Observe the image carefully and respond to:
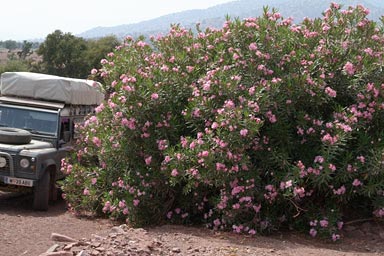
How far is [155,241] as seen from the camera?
6156 millimetres

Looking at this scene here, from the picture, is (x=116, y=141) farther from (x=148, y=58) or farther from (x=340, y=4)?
(x=340, y=4)

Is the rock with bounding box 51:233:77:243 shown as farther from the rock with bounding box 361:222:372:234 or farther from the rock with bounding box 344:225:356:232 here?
the rock with bounding box 361:222:372:234

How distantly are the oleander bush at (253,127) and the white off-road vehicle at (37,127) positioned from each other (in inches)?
44.8

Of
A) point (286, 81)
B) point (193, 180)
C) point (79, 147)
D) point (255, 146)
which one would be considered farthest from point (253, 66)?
point (79, 147)

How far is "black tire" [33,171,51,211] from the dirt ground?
42 cm

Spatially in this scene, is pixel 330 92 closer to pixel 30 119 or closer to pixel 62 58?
pixel 30 119

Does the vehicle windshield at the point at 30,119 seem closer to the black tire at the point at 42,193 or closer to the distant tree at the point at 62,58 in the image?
the black tire at the point at 42,193

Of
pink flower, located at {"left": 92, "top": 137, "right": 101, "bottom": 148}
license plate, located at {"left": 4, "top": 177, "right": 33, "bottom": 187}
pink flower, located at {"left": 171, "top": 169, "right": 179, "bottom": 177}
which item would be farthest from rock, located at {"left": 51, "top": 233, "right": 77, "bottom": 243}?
license plate, located at {"left": 4, "top": 177, "right": 33, "bottom": 187}

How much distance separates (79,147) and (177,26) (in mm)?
2868

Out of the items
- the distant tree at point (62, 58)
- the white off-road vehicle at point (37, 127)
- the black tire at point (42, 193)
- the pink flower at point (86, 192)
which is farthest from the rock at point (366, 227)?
the distant tree at point (62, 58)

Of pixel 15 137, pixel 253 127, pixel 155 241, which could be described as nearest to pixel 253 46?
pixel 253 127

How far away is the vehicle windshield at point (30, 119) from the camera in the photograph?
1030cm

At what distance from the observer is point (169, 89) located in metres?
8.22

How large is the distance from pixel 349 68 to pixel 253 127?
5.48 ft
